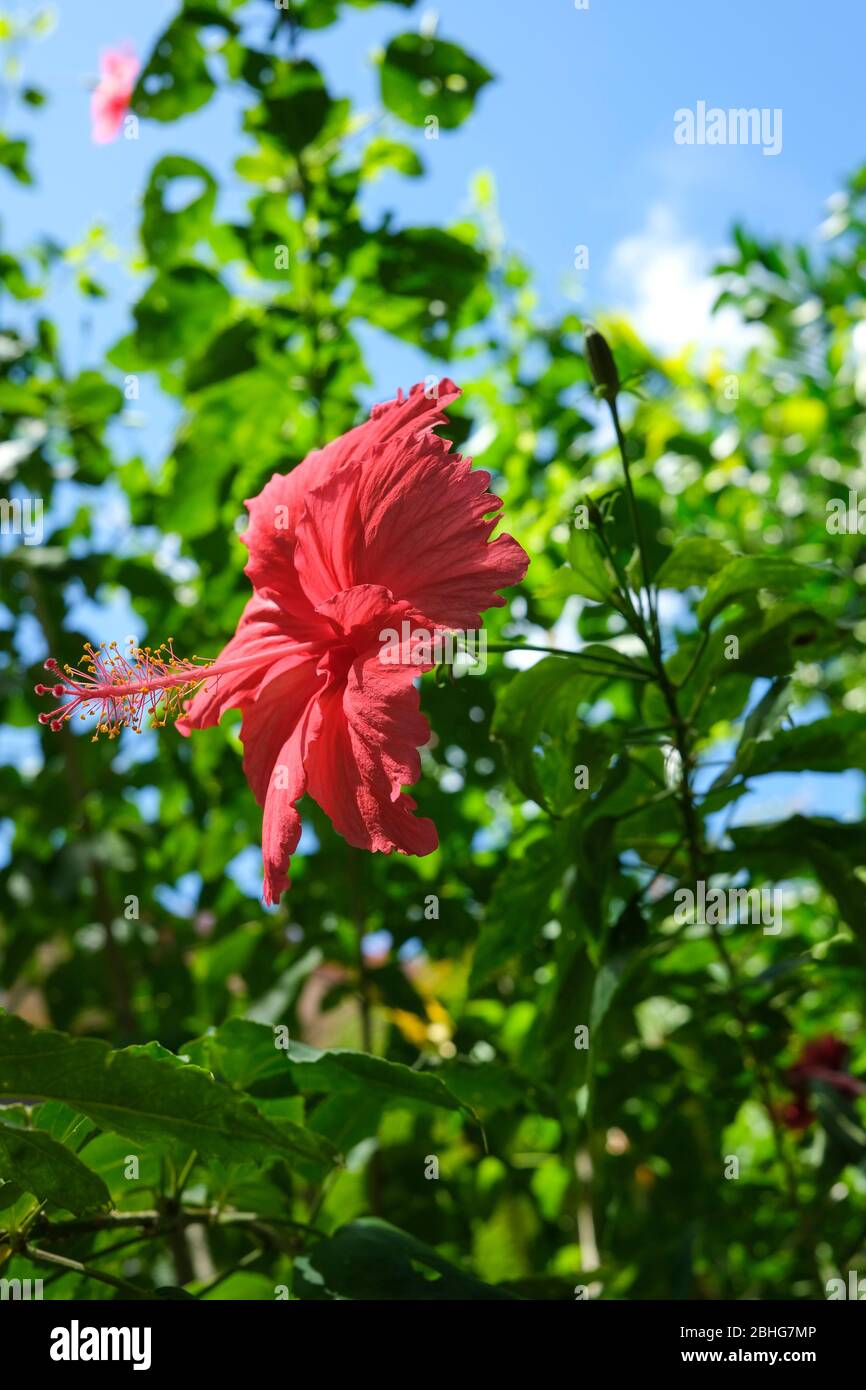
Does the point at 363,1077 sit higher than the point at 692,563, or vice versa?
the point at 692,563

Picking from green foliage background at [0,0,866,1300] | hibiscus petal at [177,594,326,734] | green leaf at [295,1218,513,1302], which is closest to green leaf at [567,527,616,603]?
green foliage background at [0,0,866,1300]

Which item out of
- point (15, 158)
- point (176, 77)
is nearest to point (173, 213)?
point (176, 77)

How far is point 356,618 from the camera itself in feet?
3.22

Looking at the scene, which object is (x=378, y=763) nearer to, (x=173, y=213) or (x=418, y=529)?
(x=418, y=529)

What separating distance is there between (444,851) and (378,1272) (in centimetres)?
113

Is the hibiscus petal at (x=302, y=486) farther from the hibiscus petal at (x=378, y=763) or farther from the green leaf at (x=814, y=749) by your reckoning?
the green leaf at (x=814, y=749)

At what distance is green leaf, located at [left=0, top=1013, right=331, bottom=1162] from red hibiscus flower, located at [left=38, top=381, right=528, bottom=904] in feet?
0.53

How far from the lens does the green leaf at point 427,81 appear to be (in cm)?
198

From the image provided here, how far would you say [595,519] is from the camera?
116 cm

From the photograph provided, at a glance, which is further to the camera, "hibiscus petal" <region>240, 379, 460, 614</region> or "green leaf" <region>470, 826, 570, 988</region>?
"green leaf" <region>470, 826, 570, 988</region>

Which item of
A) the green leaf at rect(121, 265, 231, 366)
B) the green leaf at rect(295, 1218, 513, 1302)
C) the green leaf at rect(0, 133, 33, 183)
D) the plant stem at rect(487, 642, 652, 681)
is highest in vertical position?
the green leaf at rect(0, 133, 33, 183)

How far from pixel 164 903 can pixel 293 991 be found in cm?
94

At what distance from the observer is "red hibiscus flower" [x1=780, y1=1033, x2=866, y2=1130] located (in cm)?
204

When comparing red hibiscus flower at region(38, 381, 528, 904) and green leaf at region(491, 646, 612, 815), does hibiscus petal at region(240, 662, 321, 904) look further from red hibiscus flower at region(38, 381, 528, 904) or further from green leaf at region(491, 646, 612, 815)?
green leaf at region(491, 646, 612, 815)
